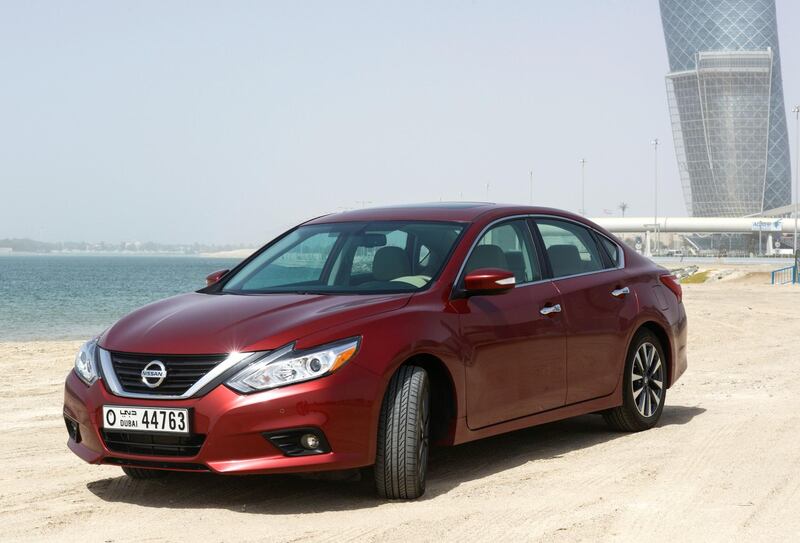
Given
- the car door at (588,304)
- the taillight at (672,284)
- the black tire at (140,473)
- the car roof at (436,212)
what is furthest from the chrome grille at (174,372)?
the taillight at (672,284)

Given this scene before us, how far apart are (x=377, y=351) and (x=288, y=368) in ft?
1.56

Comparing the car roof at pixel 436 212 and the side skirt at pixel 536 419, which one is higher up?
the car roof at pixel 436 212

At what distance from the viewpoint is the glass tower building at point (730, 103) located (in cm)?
16788

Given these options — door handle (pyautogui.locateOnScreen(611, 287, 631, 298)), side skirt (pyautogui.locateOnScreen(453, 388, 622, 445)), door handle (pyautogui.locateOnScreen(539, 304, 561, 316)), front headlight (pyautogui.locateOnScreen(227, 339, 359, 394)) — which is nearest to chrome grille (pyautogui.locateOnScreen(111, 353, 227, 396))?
front headlight (pyautogui.locateOnScreen(227, 339, 359, 394))

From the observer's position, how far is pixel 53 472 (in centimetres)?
696

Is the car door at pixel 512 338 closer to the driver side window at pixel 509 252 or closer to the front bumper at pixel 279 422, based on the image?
the driver side window at pixel 509 252

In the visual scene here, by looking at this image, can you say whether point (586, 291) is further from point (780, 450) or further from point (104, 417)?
point (104, 417)

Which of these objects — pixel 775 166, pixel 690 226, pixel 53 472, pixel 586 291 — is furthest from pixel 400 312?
pixel 775 166

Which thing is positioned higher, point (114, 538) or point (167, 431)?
point (167, 431)

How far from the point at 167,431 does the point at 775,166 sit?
176m

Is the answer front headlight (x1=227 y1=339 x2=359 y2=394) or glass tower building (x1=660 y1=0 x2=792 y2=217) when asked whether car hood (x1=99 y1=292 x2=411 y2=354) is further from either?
glass tower building (x1=660 y1=0 x2=792 y2=217)

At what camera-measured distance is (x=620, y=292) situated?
791 cm

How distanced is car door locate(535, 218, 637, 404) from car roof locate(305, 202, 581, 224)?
0.29 meters

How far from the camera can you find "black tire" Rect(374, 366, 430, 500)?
5691mm
